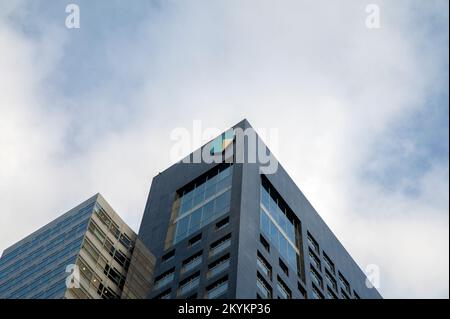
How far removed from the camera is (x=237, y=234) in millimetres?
78938

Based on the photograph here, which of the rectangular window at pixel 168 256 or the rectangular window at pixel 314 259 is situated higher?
the rectangular window at pixel 314 259

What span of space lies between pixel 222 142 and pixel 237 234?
76.1 feet

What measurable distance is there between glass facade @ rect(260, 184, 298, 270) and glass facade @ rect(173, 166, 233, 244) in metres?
5.28

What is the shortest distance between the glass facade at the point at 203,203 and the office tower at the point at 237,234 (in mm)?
177

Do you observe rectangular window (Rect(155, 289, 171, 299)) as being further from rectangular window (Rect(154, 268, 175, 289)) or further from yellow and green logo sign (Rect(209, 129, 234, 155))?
yellow and green logo sign (Rect(209, 129, 234, 155))

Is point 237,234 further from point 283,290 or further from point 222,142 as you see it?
point 222,142

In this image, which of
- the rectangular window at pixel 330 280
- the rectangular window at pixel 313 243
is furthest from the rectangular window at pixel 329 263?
the rectangular window at pixel 313 243

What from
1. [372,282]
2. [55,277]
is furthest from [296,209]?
[55,277]

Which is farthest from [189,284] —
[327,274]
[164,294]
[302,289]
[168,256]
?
[327,274]

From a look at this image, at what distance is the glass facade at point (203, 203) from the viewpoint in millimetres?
86812

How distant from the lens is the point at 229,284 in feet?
236

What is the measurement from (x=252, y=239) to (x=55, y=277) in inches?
876

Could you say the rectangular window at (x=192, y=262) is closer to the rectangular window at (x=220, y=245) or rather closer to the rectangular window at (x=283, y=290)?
the rectangular window at (x=220, y=245)
